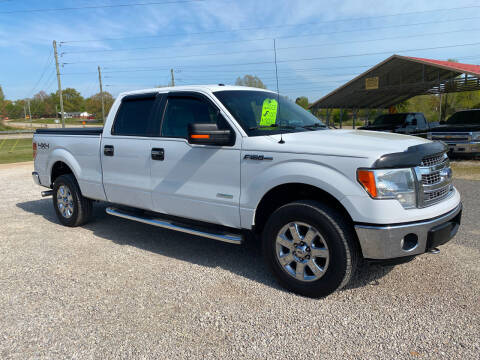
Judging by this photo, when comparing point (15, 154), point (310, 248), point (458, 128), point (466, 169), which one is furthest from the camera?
point (15, 154)

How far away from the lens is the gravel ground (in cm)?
277

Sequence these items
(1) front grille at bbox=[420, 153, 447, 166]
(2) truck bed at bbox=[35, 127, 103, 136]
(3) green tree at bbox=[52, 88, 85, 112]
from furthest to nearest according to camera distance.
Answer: (3) green tree at bbox=[52, 88, 85, 112], (2) truck bed at bbox=[35, 127, 103, 136], (1) front grille at bbox=[420, 153, 447, 166]

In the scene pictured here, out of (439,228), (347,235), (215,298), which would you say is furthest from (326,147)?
(215,298)

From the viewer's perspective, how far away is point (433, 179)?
3.33 meters

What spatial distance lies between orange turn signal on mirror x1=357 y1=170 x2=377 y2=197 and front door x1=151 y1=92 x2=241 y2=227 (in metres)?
1.21

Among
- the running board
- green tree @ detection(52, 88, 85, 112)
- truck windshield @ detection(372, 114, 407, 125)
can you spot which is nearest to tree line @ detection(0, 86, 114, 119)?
green tree @ detection(52, 88, 85, 112)

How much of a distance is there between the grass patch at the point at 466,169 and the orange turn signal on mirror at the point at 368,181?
8.00m

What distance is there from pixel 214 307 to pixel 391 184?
181 cm

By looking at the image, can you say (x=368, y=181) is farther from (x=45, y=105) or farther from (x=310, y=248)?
(x=45, y=105)

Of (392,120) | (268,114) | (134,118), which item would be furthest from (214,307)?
(392,120)

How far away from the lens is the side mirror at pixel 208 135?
3.66m

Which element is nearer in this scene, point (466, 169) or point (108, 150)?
point (108, 150)

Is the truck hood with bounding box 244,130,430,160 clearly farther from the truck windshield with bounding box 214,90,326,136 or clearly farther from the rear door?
the rear door

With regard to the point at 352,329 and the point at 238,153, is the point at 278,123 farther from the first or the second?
the point at 352,329
